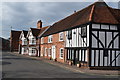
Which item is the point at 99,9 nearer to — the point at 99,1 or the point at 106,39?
the point at 99,1

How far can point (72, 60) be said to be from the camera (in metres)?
20.9

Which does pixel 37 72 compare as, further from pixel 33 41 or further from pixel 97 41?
pixel 33 41

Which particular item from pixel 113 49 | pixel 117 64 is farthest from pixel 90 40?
pixel 117 64

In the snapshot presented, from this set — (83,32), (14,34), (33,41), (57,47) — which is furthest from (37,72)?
(14,34)

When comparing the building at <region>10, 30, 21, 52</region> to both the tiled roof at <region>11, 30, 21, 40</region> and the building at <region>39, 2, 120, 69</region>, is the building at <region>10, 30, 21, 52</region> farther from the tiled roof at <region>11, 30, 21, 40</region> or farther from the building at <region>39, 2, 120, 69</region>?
the building at <region>39, 2, 120, 69</region>

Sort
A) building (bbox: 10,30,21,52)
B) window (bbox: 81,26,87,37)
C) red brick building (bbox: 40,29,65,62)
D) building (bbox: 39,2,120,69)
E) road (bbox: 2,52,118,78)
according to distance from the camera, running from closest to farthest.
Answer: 1. road (bbox: 2,52,118,78)
2. building (bbox: 39,2,120,69)
3. window (bbox: 81,26,87,37)
4. red brick building (bbox: 40,29,65,62)
5. building (bbox: 10,30,21,52)

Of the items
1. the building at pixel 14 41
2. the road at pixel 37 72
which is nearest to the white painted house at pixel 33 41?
the road at pixel 37 72

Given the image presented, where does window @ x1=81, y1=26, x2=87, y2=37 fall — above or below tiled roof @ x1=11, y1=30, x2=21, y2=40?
below

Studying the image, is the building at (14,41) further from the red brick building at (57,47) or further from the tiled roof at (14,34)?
the red brick building at (57,47)

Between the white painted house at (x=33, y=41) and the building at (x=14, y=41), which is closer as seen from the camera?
the white painted house at (x=33, y=41)

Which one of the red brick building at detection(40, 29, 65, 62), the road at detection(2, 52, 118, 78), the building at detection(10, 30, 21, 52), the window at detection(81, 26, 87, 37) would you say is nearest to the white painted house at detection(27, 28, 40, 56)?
the red brick building at detection(40, 29, 65, 62)

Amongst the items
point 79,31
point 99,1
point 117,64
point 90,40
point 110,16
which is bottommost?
point 117,64

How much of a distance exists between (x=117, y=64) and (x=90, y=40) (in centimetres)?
460

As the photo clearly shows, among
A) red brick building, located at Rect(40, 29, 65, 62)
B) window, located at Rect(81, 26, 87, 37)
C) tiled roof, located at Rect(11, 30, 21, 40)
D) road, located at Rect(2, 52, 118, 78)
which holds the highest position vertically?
tiled roof, located at Rect(11, 30, 21, 40)
